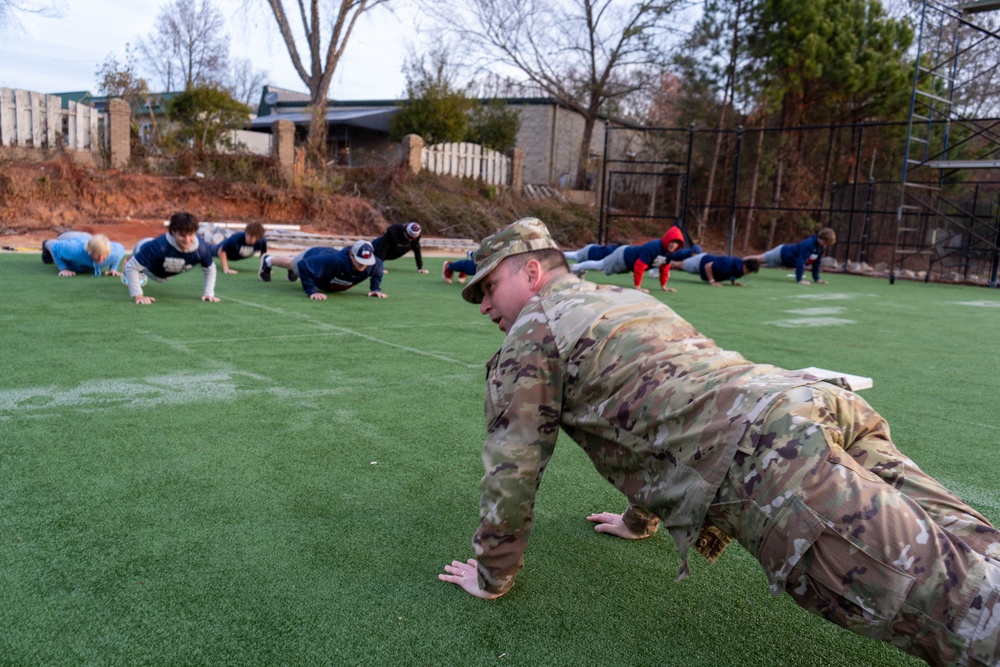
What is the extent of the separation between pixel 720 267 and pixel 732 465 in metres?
11.8

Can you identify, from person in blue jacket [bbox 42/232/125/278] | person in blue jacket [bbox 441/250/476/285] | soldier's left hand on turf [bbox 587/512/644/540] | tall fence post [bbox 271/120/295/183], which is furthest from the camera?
tall fence post [bbox 271/120/295/183]

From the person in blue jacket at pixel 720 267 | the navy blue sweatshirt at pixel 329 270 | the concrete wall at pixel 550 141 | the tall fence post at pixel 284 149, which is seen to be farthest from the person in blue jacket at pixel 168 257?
the concrete wall at pixel 550 141

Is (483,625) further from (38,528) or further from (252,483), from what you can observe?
(38,528)

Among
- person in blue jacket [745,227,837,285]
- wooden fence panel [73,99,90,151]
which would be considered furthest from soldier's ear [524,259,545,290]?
wooden fence panel [73,99,90,151]

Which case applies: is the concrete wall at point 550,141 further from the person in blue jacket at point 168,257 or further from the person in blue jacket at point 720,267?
the person in blue jacket at point 168,257

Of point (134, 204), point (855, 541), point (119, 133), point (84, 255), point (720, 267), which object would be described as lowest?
point (84, 255)

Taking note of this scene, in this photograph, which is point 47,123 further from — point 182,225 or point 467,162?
point 182,225

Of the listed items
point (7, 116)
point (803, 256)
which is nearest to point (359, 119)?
point (7, 116)

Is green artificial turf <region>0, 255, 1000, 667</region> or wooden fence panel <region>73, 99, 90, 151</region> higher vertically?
wooden fence panel <region>73, 99, 90, 151</region>

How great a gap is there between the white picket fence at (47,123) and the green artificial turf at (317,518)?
13.7 m

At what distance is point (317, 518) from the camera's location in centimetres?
267

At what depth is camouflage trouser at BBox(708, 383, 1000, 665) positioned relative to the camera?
1451mm

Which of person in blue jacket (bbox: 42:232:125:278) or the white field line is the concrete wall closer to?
person in blue jacket (bbox: 42:232:125:278)

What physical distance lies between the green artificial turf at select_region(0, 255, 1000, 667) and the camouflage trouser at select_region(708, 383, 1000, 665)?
504mm
